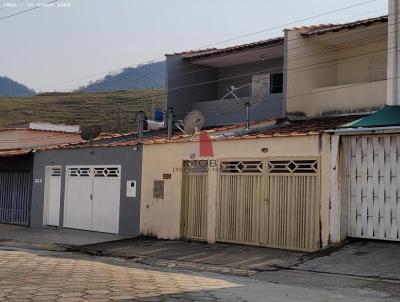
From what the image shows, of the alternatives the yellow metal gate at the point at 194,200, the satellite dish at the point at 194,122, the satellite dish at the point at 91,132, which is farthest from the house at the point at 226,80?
the yellow metal gate at the point at 194,200

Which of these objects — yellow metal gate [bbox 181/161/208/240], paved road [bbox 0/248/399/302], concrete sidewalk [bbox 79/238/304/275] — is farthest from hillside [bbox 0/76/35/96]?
paved road [bbox 0/248/399/302]

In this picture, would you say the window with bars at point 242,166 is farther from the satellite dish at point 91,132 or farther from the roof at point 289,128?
the satellite dish at point 91,132

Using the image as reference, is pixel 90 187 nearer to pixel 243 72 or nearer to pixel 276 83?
pixel 243 72

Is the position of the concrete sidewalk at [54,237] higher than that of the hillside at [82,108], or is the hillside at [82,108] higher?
the hillside at [82,108]

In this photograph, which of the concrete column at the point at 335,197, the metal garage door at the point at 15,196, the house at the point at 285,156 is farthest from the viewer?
the metal garage door at the point at 15,196

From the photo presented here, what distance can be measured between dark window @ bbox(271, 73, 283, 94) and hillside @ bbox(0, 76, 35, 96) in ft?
371

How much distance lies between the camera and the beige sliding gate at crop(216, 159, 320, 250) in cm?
1338

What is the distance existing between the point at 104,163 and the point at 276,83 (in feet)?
23.8

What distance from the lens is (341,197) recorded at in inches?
508

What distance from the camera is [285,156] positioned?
13.9 metres

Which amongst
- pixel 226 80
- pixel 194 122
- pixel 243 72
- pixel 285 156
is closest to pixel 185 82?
pixel 226 80

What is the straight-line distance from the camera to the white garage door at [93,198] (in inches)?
738

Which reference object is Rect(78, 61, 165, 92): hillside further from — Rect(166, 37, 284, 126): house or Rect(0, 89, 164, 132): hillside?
Rect(166, 37, 284, 126): house

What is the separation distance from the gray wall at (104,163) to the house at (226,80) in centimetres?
469
